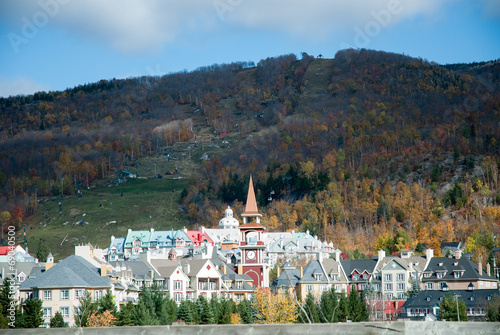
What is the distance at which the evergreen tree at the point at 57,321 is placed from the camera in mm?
64812

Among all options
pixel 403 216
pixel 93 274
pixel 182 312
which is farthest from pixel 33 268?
pixel 403 216

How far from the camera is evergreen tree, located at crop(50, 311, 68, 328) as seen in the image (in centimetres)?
6481

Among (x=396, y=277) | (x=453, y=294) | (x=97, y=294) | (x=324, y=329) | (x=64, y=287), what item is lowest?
(x=453, y=294)

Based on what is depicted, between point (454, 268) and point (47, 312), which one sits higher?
point (454, 268)

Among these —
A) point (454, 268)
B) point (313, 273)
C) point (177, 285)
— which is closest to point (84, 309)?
point (177, 285)

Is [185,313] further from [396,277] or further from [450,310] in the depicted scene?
[396,277]

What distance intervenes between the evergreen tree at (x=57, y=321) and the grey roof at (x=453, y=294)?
45913 mm

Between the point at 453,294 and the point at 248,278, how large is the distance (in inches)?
1125

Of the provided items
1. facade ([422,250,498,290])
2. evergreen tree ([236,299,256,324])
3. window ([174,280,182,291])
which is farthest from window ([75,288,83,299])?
facade ([422,250,498,290])

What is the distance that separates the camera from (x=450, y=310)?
268 feet

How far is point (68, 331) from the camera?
59.2ft

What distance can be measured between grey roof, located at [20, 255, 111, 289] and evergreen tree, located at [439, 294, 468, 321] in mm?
36105

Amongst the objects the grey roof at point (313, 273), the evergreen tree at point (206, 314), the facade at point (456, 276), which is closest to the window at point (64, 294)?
the evergreen tree at point (206, 314)

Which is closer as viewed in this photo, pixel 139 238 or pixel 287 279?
pixel 287 279
